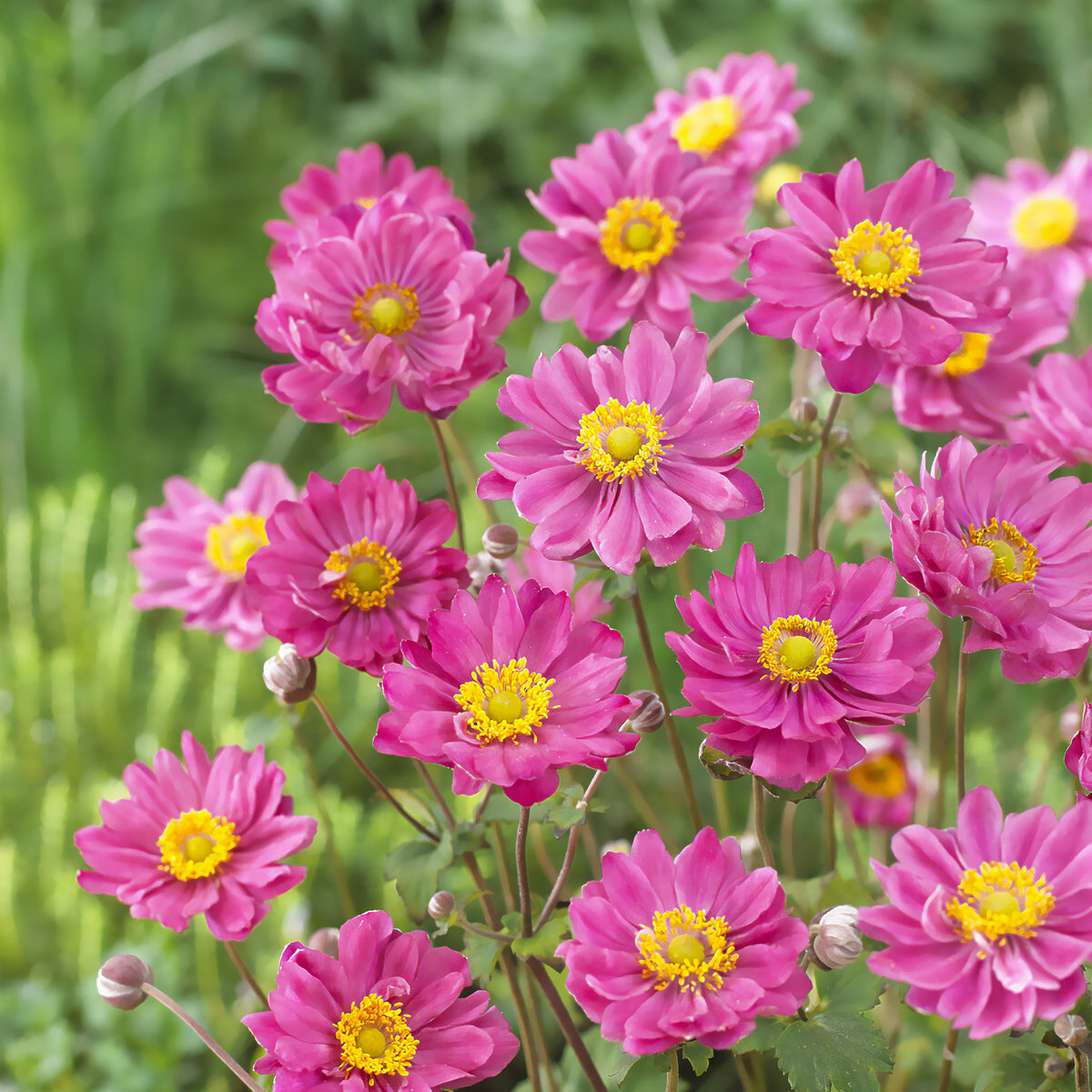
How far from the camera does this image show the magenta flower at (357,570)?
611 mm

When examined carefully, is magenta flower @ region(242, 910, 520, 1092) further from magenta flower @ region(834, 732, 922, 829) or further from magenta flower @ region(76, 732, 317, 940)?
magenta flower @ region(834, 732, 922, 829)

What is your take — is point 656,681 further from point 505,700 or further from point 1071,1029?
point 1071,1029

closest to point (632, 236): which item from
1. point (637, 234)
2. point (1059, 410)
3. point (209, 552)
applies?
point (637, 234)

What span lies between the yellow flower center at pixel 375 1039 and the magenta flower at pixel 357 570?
0.17m

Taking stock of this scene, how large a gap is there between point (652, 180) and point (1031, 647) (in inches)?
16.1

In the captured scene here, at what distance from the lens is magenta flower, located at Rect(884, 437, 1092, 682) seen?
54cm

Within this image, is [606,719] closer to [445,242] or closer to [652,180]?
[445,242]

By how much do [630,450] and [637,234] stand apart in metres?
0.23

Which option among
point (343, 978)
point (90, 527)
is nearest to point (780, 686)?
point (343, 978)

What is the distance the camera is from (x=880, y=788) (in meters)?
1.02

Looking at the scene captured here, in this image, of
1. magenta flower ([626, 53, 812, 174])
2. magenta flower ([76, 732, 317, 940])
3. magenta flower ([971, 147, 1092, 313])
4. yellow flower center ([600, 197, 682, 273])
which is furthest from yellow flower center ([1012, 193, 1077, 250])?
magenta flower ([76, 732, 317, 940])

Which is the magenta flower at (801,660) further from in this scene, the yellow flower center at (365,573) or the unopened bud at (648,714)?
the yellow flower center at (365,573)

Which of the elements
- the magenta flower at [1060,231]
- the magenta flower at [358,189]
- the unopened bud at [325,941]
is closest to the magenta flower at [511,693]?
the unopened bud at [325,941]

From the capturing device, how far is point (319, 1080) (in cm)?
53
